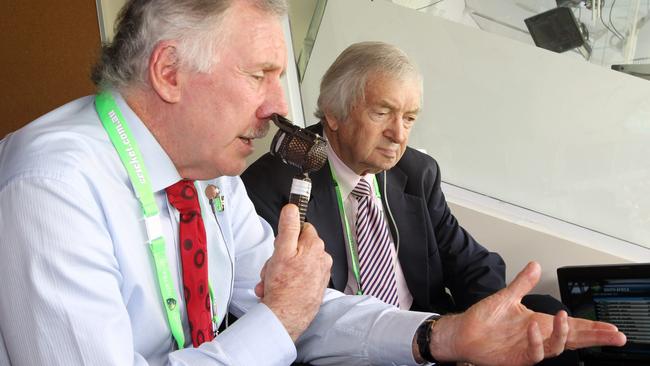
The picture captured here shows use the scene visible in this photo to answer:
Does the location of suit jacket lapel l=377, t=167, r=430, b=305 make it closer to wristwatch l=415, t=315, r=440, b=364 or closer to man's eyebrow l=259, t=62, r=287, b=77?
wristwatch l=415, t=315, r=440, b=364

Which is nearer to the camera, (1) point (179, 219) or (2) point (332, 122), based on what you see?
(1) point (179, 219)

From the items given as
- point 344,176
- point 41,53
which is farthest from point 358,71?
point 41,53

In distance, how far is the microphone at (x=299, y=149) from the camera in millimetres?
1406

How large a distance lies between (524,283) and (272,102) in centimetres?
58

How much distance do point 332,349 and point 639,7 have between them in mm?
1804

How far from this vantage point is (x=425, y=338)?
1.42m

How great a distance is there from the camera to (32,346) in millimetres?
1064

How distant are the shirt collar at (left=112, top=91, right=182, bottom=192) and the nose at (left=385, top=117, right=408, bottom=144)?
3.53ft

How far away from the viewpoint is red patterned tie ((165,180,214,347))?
1.36 meters

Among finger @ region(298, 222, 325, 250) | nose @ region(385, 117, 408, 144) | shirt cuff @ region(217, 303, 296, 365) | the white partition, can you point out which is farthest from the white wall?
shirt cuff @ region(217, 303, 296, 365)

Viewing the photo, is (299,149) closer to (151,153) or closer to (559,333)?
(151,153)

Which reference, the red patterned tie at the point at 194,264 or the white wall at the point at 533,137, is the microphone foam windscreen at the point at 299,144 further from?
the white wall at the point at 533,137

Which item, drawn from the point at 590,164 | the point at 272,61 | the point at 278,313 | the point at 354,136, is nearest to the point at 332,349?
the point at 278,313

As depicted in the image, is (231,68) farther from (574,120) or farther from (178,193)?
(574,120)
